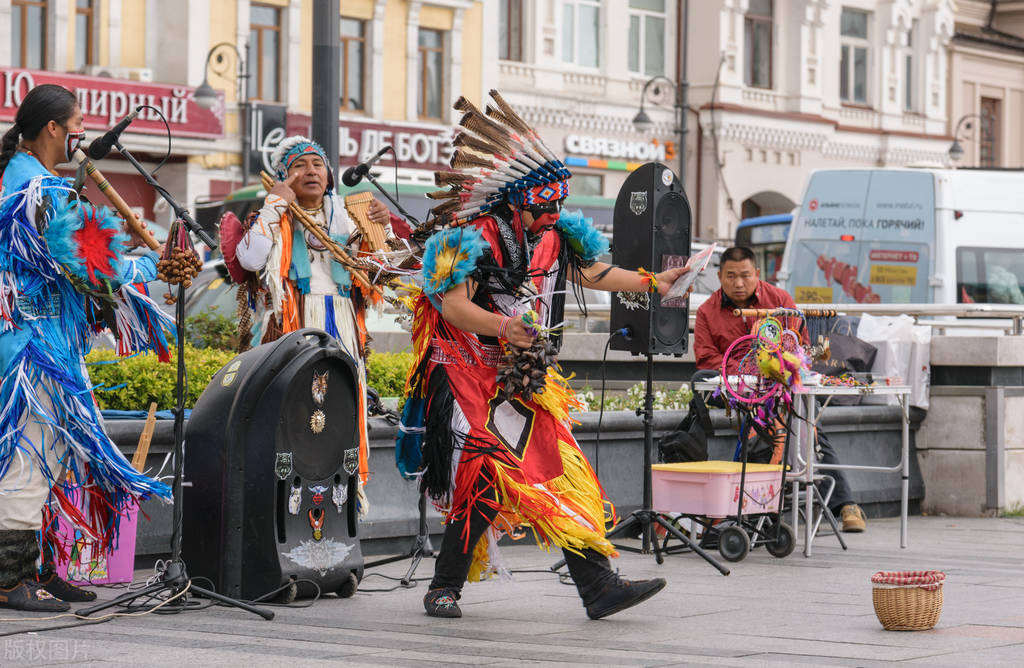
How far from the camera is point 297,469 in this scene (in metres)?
7.55

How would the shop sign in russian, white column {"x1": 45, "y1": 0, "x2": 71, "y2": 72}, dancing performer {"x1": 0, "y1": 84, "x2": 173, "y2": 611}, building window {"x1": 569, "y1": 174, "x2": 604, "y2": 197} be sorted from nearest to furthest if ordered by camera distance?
dancing performer {"x1": 0, "y1": 84, "x2": 173, "y2": 611}
the shop sign in russian
white column {"x1": 45, "y1": 0, "x2": 71, "y2": 72}
building window {"x1": 569, "y1": 174, "x2": 604, "y2": 197}

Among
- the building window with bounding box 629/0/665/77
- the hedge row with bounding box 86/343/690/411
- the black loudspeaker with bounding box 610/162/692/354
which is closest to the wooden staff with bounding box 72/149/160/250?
the hedge row with bounding box 86/343/690/411

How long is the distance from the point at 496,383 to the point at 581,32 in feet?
104

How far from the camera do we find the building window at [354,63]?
111 ft

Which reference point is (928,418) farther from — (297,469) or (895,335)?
(297,469)

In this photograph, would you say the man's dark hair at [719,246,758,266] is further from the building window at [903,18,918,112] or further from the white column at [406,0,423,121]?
the building window at [903,18,918,112]

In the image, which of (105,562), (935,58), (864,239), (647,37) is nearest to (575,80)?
(647,37)

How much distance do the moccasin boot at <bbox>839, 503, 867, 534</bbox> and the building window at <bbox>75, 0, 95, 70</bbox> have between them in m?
21.9

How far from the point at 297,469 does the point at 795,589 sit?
2401 millimetres

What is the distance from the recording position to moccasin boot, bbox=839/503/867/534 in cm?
1095

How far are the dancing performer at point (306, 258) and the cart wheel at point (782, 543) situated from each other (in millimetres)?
2428

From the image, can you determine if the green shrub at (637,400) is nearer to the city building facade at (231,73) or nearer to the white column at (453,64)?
the city building facade at (231,73)

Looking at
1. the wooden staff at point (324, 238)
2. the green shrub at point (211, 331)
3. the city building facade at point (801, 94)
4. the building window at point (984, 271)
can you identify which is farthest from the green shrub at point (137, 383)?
the city building facade at point (801, 94)

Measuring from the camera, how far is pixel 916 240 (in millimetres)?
18750
